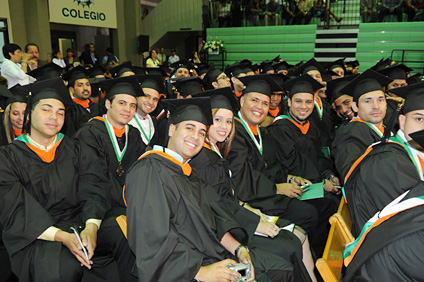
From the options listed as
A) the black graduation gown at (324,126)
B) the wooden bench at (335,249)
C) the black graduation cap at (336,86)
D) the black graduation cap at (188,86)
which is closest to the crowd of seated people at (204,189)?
the wooden bench at (335,249)

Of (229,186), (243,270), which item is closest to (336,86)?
(229,186)

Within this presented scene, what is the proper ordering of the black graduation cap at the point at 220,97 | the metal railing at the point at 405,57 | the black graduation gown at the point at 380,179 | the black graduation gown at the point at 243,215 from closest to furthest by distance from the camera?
the black graduation gown at the point at 380,179 → the black graduation gown at the point at 243,215 → the black graduation cap at the point at 220,97 → the metal railing at the point at 405,57

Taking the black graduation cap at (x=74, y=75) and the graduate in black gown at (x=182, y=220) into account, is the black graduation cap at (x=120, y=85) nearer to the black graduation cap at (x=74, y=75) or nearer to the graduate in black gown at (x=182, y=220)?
the graduate in black gown at (x=182, y=220)

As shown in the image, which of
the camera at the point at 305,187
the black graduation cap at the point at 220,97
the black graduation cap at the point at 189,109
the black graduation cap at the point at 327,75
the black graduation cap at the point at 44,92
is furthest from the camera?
the black graduation cap at the point at 327,75

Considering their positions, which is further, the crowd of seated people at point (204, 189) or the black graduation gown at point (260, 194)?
the black graduation gown at point (260, 194)

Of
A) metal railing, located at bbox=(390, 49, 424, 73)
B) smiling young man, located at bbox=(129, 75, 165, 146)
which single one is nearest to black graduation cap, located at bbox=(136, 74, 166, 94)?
smiling young man, located at bbox=(129, 75, 165, 146)

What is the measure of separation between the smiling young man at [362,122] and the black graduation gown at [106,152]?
2.18m

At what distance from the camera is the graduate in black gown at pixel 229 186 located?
269cm

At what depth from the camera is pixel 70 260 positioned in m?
2.39

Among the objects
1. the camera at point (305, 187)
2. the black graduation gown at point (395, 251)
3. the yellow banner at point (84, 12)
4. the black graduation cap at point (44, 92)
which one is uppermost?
the yellow banner at point (84, 12)

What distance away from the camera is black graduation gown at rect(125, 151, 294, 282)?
197 cm

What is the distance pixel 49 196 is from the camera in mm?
2707

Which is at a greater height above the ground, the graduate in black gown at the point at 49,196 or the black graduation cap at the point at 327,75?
the black graduation cap at the point at 327,75

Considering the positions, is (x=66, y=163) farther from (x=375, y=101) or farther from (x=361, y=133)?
(x=375, y=101)
